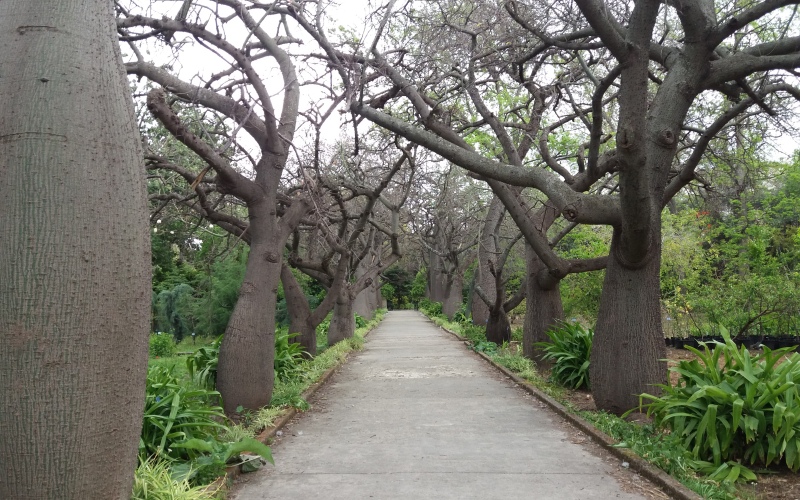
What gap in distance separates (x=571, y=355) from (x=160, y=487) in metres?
7.96

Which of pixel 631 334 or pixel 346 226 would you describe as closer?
pixel 631 334

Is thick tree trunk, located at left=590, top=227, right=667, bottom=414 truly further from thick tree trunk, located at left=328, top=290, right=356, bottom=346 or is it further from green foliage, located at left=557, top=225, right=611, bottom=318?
thick tree trunk, located at left=328, top=290, right=356, bottom=346

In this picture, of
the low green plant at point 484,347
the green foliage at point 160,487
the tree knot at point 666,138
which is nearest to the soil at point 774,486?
the tree knot at point 666,138

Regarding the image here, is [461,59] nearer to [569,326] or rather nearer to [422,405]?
[569,326]

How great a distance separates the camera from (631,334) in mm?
7961

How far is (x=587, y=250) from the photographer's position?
1847 centimetres

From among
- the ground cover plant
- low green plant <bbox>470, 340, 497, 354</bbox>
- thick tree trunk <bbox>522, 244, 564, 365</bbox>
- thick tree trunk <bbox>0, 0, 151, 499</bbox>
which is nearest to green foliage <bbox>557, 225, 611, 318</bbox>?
low green plant <bbox>470, 340, 497, 354</bbox>

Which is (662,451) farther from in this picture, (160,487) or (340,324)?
(340,324)

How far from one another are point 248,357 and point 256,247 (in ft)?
4.74

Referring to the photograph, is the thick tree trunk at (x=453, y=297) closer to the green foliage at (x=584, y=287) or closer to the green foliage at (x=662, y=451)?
the green foliage at (x=584, y=287)

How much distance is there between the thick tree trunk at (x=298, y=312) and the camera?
13414 mm

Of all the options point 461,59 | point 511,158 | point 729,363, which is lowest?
point 729,363

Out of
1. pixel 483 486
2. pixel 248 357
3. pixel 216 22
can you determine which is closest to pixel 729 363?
pixel 483 486

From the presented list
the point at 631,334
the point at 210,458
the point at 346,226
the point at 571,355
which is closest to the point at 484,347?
the point at 346,226
